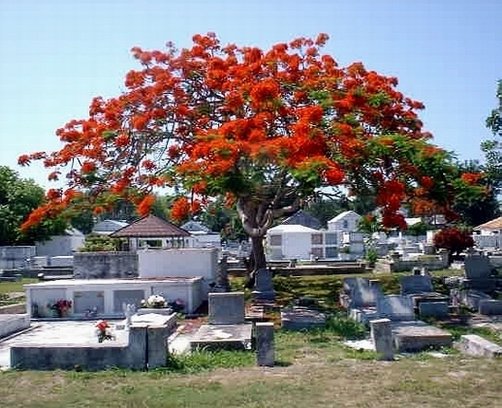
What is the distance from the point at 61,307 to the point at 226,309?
5810 millimetres

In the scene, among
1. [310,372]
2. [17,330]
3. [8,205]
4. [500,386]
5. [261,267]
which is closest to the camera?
[500,386]

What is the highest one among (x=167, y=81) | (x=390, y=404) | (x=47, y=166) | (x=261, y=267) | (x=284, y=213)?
(x=167, y=81)

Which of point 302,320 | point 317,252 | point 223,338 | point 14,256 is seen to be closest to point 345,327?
point 302,320

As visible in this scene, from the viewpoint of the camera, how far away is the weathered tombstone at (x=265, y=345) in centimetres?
1115

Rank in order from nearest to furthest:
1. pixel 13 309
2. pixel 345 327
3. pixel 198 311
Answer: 1. pixel 345 327
2. pixel 198 311
3. pixel 13 309

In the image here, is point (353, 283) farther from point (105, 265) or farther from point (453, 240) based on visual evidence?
point (453, 240)

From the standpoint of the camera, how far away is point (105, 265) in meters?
22.2

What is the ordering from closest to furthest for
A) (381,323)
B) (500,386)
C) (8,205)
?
(500,386) → (381,323) → (8,205)

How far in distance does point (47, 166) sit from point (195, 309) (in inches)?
270

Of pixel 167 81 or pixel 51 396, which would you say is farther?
pixel 167 81

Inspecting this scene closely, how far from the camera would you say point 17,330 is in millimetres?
16312

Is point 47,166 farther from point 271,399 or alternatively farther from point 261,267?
point 271,399

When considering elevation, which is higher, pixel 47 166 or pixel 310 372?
pixel 47 166

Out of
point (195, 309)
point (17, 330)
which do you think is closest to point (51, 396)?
point (17, 330)
